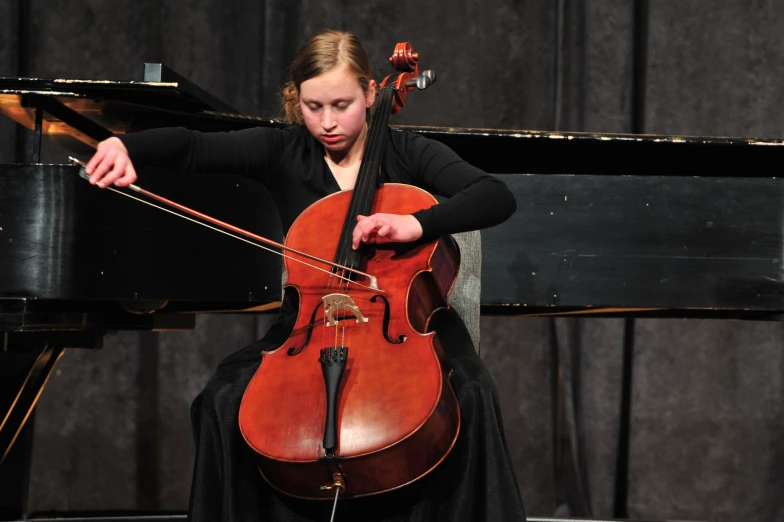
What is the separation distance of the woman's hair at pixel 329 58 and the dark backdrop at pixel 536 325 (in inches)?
67.2

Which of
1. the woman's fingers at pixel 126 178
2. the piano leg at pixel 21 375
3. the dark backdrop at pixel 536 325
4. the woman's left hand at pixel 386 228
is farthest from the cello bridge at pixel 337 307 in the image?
the dark backdrop at pixel 536 325

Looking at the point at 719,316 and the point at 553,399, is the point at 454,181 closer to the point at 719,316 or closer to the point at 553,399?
the point at 719,316

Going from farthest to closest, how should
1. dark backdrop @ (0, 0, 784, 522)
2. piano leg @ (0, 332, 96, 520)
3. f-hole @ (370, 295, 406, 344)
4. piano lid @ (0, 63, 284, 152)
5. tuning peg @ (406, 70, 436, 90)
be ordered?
dark backdrop @ (0, 0, 784, 522) → piano leg @ (0, 332, 96, 520) → piano lid @ (0, 63, 284, 152) → tuning peg @ (406, 70, 436, 90) → f-hole @ (370, 295, 406, 344)

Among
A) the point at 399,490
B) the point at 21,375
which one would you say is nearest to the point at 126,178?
the point at 399,490

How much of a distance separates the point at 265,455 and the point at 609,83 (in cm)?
244

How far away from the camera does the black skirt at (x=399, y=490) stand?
4.87ft

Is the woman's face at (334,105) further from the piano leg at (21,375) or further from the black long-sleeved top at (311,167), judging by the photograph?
the piano leg at (21,375)

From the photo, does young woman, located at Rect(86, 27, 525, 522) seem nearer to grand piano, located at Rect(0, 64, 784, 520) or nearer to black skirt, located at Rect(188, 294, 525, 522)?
black skirt, located at Rect(188, 294, 525, 522)

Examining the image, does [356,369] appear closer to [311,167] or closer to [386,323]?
[386,323]

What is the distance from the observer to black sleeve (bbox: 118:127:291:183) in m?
1.58

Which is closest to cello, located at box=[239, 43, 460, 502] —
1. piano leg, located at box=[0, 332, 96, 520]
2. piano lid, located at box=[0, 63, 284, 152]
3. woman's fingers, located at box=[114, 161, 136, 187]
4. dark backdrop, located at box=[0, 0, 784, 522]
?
woman's fingers, located at box=[114, 161, 136, 187]

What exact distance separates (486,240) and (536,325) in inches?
46.8

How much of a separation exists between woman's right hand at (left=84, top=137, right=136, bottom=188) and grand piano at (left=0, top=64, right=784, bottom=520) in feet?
2.19

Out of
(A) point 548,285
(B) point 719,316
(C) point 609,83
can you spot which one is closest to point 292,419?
(A) point 548,285
